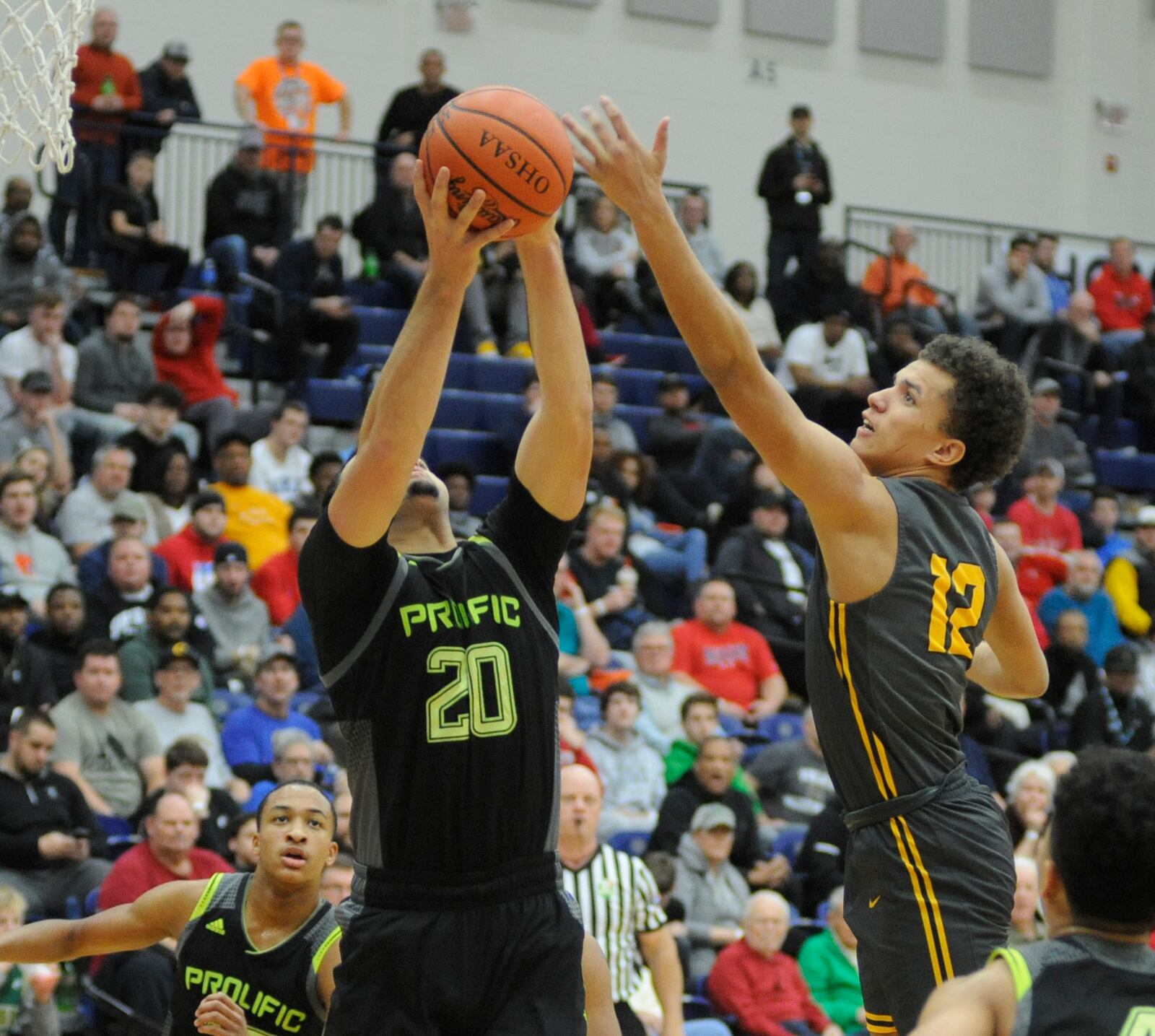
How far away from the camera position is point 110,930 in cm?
520

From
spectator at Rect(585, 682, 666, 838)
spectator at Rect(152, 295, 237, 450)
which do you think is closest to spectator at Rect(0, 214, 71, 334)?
spectator at Rect(152, 295, 237, 450)

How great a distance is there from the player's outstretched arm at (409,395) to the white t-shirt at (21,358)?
29.5 feet

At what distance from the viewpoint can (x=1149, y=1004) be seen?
291cm

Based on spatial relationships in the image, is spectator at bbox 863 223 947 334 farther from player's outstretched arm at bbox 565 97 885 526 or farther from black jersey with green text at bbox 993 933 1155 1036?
black jersey with green text at bbox 993 933 1155 1036

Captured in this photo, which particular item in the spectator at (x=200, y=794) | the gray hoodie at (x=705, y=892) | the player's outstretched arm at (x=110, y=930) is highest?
the player's outstretched arm at (x=110, y=930)

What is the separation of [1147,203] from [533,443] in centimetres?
1949

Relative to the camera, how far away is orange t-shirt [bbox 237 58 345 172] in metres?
15.9

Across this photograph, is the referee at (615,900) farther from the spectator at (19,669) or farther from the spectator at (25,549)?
the spectator at (25,549)

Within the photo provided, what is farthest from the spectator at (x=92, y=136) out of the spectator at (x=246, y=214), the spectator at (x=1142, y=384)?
the spectator at (x=1142, y=384)

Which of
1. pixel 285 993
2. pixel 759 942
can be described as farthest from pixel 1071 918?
pixel 759 942

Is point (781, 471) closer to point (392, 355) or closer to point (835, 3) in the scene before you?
point (392, 355)

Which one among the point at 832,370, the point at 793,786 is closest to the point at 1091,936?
the point at 793,786

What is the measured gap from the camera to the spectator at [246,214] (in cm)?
1488

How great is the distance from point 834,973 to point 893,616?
5.99 metres
